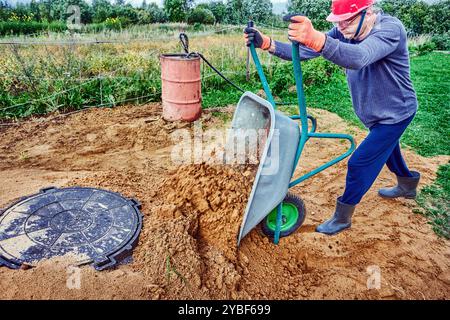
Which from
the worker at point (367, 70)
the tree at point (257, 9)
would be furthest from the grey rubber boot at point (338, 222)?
the tree at point (257, 9)

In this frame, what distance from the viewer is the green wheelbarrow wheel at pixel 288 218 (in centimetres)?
276

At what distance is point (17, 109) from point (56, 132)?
42.8 inches

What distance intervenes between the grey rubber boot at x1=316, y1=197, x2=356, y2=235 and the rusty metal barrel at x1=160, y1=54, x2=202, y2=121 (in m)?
2.97

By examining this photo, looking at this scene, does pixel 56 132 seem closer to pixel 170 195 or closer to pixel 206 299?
pixel 170 195

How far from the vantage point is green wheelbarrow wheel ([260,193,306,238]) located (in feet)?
9.05

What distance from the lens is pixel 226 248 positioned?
2.53 m

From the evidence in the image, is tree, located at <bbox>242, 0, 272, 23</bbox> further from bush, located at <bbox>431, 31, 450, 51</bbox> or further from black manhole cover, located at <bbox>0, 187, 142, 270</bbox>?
black manhole cover, located at <bbox>0, 187, 142, 270</bbox>

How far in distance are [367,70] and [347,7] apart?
484 millimetres

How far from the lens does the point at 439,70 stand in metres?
10.1

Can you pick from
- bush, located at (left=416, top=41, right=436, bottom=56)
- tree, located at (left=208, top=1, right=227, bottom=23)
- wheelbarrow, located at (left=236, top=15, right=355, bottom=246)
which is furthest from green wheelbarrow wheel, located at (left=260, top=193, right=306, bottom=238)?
tree, located at (left=208, top=1, right=227, bottom=23)

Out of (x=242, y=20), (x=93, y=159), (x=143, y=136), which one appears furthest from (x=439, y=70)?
(x=242, y=20)

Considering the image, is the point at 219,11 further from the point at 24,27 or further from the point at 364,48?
the point at 364,48

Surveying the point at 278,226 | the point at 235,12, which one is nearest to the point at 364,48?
the point at 278,226

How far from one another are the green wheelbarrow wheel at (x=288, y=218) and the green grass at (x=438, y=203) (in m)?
1.21
